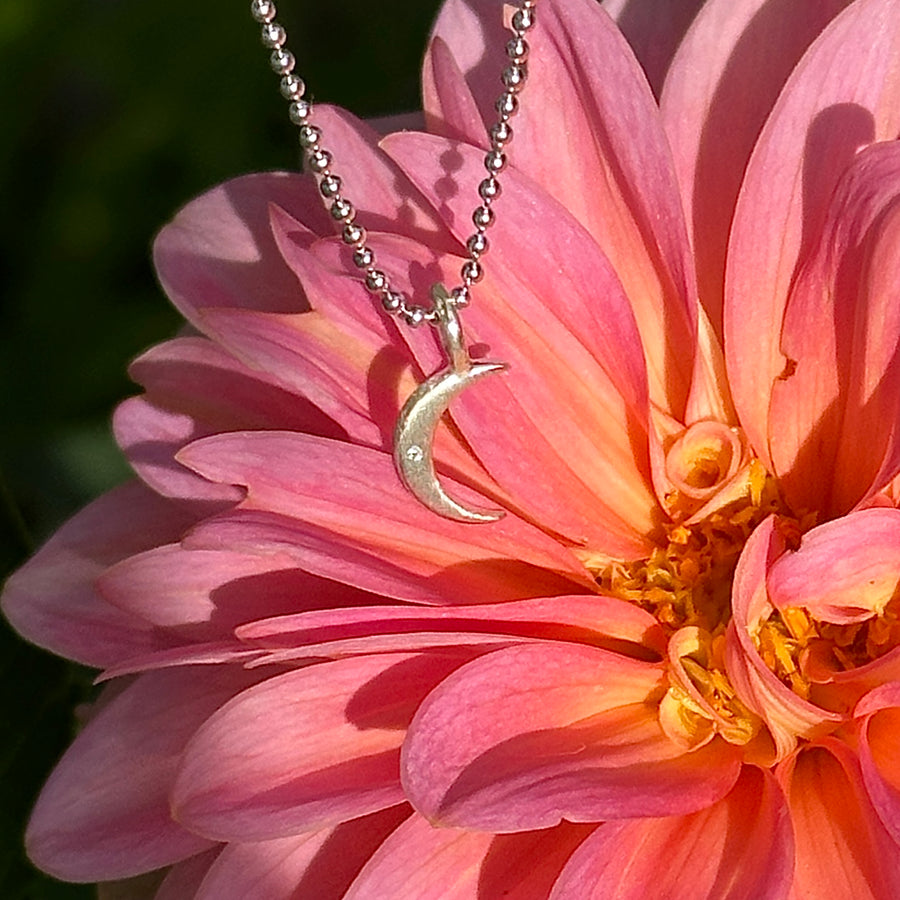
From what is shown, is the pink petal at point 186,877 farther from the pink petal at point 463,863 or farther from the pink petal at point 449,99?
the pink petal at point 449,99

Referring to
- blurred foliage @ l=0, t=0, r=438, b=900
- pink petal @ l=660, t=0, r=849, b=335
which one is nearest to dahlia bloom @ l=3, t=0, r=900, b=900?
pink petal @ l=660, t=0, r=849, b=335

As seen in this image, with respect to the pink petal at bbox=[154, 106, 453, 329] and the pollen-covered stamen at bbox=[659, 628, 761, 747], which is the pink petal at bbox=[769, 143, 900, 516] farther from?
the pink petal at bbox=[154, 106, 453, 329]

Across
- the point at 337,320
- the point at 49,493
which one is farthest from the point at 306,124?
the point at 49,493

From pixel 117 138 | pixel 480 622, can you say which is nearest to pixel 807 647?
pixel 480 622

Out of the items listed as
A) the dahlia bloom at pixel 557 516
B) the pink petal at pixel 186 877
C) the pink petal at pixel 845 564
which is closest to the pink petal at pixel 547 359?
the dahlia bloom at pixel 557 516

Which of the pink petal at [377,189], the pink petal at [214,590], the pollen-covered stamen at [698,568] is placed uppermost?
the pink petal at [377,189]

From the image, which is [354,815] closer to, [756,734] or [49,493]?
[756,734]

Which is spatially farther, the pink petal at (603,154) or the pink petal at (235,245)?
the pink petal at (235,245)
